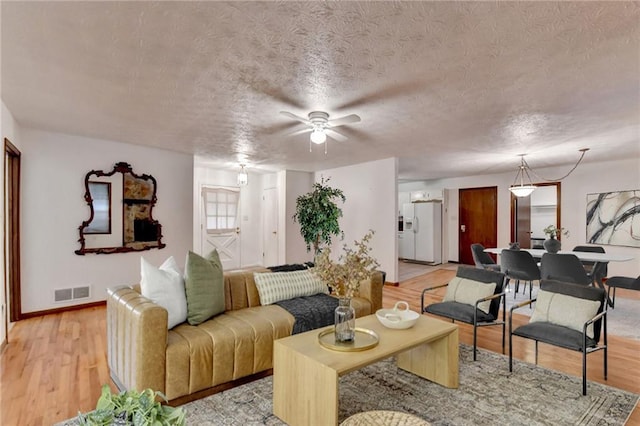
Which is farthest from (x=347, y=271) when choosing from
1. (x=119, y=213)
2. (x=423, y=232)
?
(x=423, y=232)

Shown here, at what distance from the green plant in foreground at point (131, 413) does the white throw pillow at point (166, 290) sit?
1454mm

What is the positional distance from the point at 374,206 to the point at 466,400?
4269mm

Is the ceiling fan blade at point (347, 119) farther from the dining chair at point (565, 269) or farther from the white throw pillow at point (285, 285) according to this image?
the dining chair at point (565, 269)

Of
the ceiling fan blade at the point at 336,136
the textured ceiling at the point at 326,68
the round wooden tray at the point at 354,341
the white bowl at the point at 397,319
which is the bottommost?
the round wooden tray at the point at 354,341

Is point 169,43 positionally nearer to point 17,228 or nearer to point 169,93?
point 169,93

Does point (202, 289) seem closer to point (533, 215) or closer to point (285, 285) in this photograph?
point (285, 285)

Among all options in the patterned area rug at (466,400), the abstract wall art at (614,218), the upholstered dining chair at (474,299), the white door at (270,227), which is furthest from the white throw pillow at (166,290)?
the abstract wall art at (614,218)

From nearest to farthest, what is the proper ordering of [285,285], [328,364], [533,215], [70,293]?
1. [328,364]
2. [285,285]
3. [70,293]
4. [533,215]

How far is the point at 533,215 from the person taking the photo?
8.12m

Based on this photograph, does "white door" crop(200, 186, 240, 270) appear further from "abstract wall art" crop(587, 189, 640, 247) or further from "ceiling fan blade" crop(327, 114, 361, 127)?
"abstract wall art" crop(587, 189, 640, 247)

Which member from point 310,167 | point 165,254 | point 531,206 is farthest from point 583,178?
point 165,254

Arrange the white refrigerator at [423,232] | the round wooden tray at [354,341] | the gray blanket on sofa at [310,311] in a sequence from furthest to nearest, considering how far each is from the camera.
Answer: the white refrigerator at [423,232] → the gray blanket on sofa at [310,311] → the round wooden tray at [354,341]

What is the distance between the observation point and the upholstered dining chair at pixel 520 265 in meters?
4.55

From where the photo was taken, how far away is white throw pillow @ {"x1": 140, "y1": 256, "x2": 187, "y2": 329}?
2.36 meters
